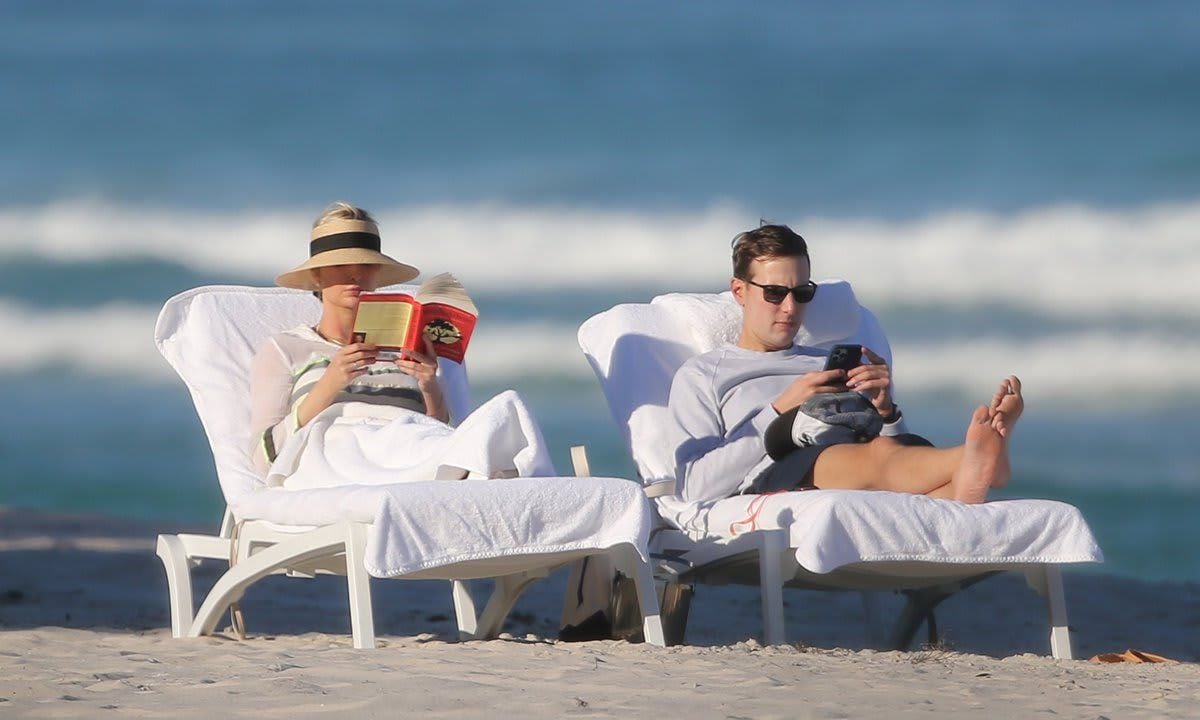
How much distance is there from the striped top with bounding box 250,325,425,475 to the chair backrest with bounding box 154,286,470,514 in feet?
0.34

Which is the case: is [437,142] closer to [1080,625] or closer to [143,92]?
[143,92]

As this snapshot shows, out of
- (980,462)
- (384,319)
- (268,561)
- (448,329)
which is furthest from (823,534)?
(268,561)

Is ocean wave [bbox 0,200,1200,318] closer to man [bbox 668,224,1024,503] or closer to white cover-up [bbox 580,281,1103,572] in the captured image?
white cover-up [bbox 580,281,1103,572]

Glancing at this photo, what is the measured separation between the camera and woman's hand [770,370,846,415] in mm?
4625

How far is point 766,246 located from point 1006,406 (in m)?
1.04

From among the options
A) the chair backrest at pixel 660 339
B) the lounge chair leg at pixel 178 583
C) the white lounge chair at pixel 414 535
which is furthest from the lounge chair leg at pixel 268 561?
the chair backrest at pixel 660 339

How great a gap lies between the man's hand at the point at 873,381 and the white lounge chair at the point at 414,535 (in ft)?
2.91

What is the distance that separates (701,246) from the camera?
1404 cm

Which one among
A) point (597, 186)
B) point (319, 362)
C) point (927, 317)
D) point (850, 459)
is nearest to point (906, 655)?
point (850, 459)

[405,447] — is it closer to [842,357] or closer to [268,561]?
[268,561]

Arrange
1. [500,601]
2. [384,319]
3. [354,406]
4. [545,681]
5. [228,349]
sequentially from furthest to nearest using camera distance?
[228,349]
[354,406]
[500,601]
[384,319]
[545,681]

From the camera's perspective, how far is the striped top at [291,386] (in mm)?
4773

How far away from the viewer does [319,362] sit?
193 inches

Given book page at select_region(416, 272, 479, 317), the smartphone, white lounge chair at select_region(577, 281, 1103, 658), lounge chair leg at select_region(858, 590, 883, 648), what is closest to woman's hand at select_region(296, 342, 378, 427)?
book page at select_region(416, 272, 479, 317)
